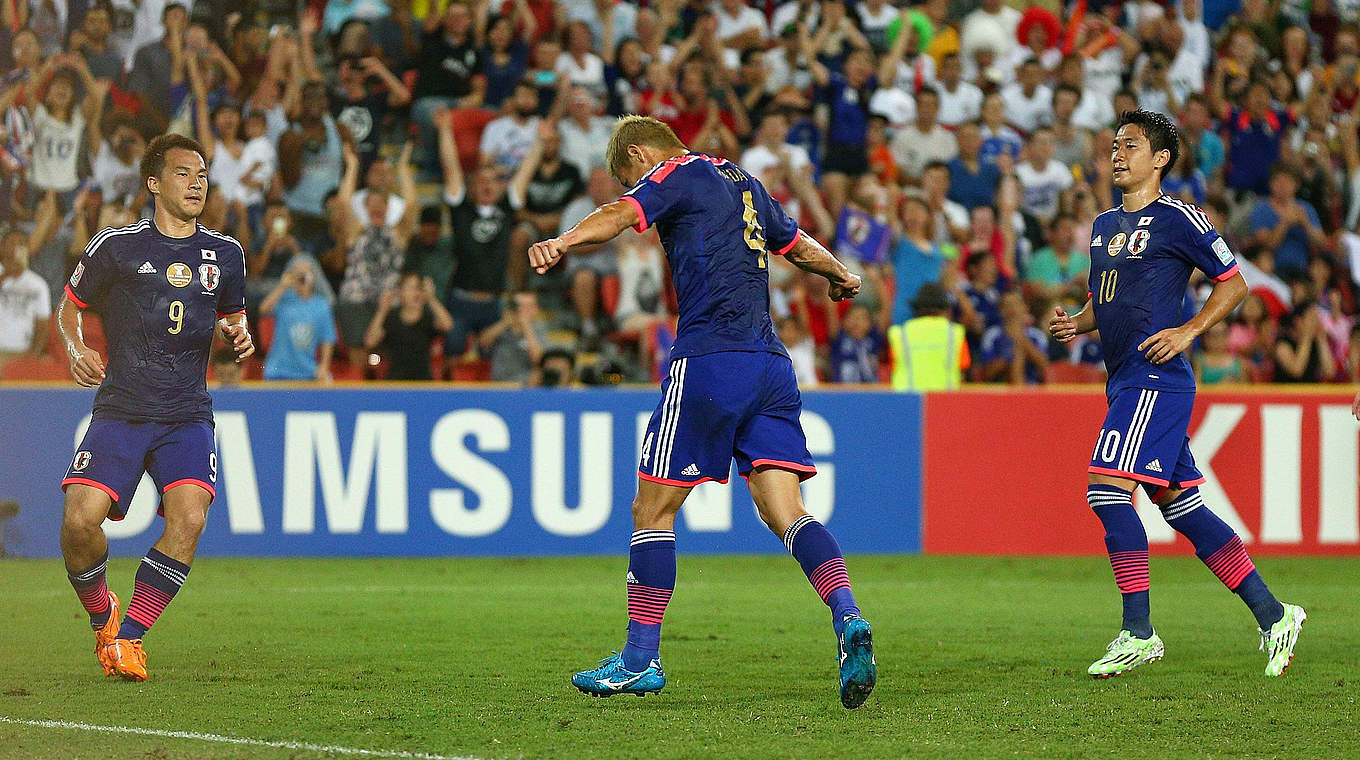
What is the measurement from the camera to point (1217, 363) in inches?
555

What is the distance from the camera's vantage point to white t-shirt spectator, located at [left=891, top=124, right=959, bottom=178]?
16359 mm

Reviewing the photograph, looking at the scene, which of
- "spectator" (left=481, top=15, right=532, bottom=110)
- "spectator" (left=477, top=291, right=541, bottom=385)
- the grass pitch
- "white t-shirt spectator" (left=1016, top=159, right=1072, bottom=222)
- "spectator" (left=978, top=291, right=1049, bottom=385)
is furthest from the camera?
"white t-shirt spectator" (left=1016, top=159, right=1072, bottom=222)

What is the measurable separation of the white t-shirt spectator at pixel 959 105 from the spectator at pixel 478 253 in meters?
4.85

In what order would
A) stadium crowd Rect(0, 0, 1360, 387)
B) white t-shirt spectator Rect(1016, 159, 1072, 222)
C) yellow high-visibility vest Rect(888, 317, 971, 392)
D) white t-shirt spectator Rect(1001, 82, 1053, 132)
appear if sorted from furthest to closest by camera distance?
white t-shirt spectator Rect(1001, 82, 1053, 132) → white t-shirt spectator Rect(1016, 159, 1072, 222) → stadium crowd Rect(0, 0, 1360, 387) → yellow high-visibility vest Rect(888, 317, 971, 392)

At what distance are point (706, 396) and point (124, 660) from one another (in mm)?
2615

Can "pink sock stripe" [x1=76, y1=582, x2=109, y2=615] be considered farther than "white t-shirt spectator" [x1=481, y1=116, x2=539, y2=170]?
No

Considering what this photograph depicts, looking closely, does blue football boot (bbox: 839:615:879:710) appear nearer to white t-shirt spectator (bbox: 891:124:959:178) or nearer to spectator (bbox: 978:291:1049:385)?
spectator (bbox: 978:291:1049:385)

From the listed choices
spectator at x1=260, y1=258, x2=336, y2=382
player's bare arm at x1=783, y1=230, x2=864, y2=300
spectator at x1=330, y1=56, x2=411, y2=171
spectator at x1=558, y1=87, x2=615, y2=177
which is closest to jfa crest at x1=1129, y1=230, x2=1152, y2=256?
player's bare arm at x1=783, y1=230, x2=864, y2=300

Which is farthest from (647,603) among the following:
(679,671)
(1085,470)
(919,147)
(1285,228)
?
(1285,228)

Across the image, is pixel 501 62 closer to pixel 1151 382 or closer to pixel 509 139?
pixel 509 139

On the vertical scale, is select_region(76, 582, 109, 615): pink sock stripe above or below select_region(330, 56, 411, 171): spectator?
below

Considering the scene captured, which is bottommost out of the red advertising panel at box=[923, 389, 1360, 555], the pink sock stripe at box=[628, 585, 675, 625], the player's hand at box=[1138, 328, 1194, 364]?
the red advertising panel at box=[923, 389, 1360, 555]

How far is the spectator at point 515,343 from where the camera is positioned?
13594 mm

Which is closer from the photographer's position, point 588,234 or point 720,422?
point 588,234
